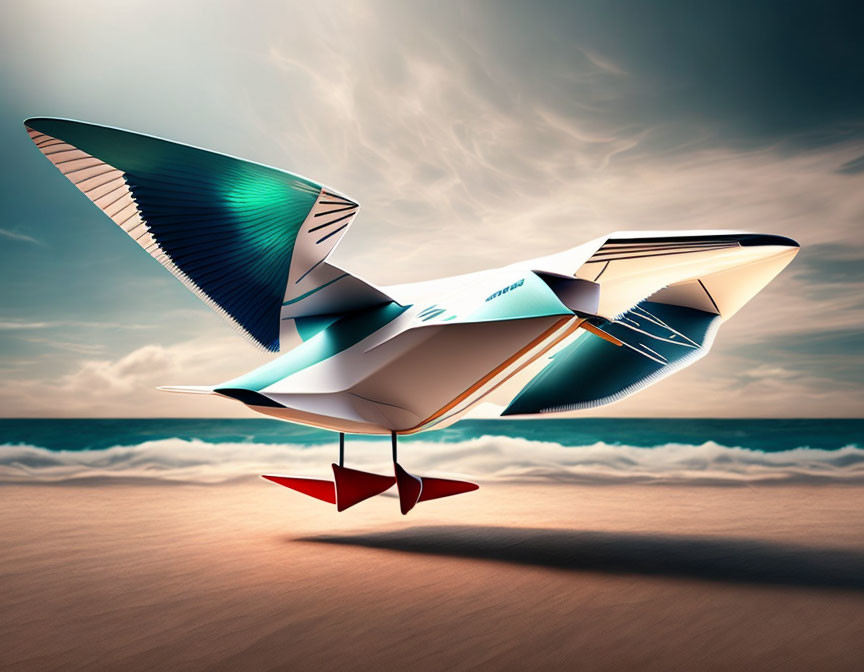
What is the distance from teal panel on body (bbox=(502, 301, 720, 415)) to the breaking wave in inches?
319

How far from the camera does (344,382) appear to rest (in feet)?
19.3

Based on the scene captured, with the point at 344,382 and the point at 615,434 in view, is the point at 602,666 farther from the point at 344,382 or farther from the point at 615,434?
the point at 615,434

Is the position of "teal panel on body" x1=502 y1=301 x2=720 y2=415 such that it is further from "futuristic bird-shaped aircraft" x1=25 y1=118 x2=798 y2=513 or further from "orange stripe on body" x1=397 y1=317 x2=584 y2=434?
"orange stripe on body" x1=397 y1=317 x2=584 y2=434

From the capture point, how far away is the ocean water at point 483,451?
14.4m

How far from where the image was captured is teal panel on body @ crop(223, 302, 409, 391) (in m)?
6.12

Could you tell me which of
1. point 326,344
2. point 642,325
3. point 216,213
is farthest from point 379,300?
point 642,325

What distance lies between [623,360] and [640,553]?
2.11 m

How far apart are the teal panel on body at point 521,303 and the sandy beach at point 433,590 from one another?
76.8 inches

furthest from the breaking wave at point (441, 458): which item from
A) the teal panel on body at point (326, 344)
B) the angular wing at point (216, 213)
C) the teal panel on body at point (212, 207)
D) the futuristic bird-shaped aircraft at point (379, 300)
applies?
the teal panel on body at point (212, 207)

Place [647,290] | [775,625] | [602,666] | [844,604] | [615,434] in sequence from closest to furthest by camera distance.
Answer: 1. [602,666]
2. [775,625]
3. [844,604]
4. [647,290]
5. [615,434]

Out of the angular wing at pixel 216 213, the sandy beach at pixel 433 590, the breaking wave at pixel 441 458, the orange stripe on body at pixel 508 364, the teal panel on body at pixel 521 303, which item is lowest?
the sandy beach at pixel 433 590

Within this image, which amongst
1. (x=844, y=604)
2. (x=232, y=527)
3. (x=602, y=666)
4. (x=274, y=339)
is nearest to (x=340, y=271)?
(x=274, y=339)

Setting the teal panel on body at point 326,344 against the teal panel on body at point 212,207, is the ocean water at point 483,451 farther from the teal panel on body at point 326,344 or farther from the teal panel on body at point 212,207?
the teal panel on body at point 212,207

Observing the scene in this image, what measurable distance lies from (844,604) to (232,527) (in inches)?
228
